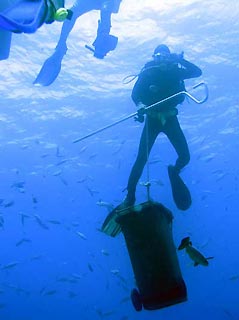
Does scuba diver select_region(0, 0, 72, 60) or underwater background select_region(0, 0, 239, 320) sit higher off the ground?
scuba diver select_region(0, 0, 72, 60)

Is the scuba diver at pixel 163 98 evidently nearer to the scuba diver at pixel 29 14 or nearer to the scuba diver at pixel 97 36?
the scuba diver at pixel 97 36

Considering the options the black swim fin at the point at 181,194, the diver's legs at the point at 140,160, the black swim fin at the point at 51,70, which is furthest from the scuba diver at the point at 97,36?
the black swim fin at the point at 181,194

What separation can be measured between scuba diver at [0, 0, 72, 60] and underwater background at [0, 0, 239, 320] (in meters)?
5.16

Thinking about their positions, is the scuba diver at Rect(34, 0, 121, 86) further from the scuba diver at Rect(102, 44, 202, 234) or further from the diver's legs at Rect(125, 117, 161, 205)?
the diver's legs at Rect(125, 117, 161, 205)

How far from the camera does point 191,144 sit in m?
23.6

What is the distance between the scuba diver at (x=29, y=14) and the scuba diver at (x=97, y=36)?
4451 mm

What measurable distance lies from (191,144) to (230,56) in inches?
301

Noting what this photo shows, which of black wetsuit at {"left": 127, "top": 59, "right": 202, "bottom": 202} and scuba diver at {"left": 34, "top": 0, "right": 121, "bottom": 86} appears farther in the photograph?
black wetsuit at {"left": 127, "top": 59, "right": 202, "bottom": 202}

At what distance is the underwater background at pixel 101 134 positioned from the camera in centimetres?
1511

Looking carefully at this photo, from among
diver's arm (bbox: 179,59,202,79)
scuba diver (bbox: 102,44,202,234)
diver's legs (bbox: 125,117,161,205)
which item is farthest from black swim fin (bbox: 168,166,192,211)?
diver's arm (bbox: 179,59,202,79)

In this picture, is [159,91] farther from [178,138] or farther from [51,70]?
[51,70]

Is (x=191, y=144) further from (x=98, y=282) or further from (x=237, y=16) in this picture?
(x=98, y=282)

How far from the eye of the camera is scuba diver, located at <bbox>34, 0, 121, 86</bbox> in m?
6.46

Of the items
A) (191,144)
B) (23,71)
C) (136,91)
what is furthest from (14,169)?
(136,91)
